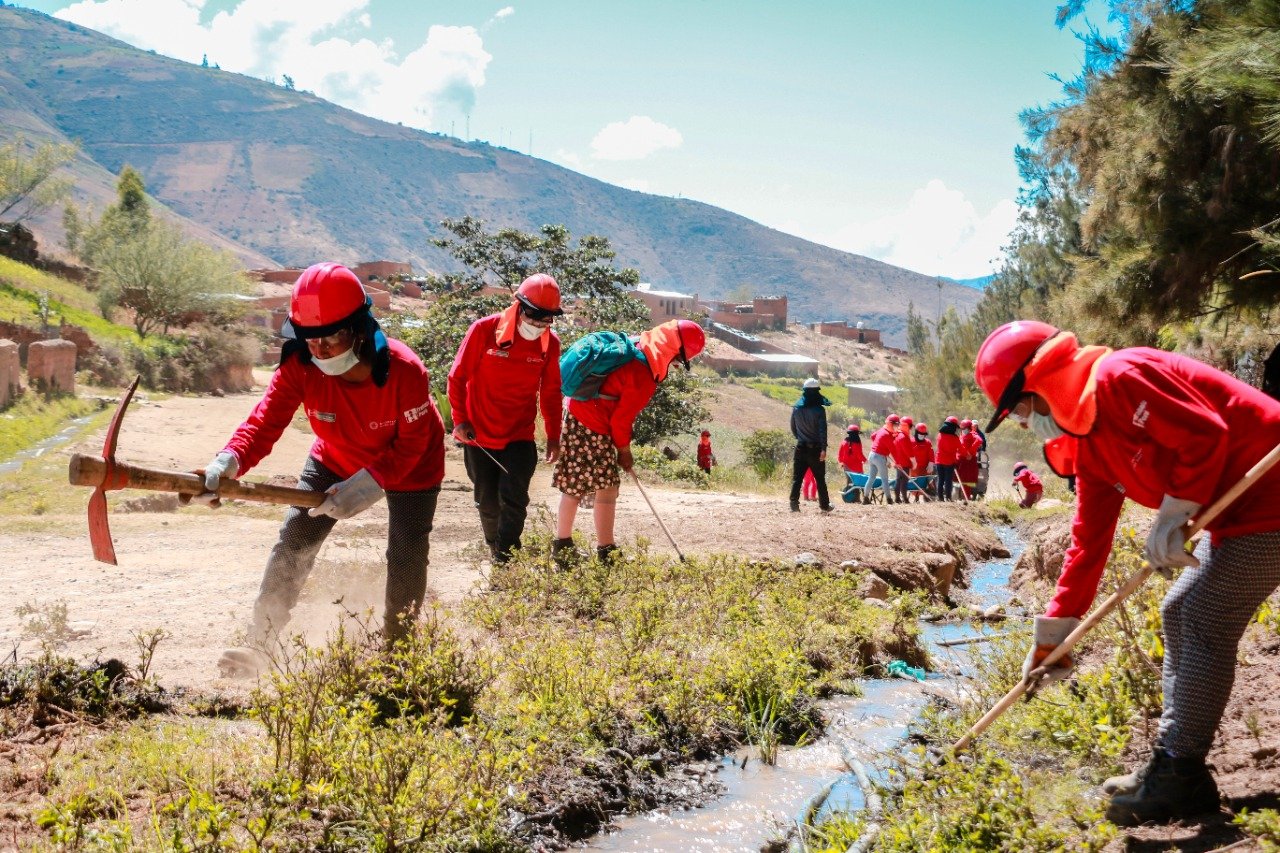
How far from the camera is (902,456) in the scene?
18172mm

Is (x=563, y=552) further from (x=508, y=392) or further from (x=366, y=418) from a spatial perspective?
(x=366, y=418)

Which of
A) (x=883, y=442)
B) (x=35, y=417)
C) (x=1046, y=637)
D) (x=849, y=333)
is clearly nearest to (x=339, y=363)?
(x=1046, y=637)

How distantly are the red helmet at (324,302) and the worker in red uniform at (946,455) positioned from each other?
13967 mm

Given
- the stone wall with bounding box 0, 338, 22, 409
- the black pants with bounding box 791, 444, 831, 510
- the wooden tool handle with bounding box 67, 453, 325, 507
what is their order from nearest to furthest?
the wooden tool handle with bounding box 67, 453, 325, 507
the black pants with bounding box 791, 444, 831, 510
the stone wall with bounding box 0, 338, 22, 409

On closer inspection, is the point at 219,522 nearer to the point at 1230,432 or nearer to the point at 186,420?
the point at 1230,432

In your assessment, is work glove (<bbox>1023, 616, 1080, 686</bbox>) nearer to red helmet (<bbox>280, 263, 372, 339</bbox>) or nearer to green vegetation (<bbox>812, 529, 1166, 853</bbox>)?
green vegetation (<bbox>812, 529, 1166, 853</bbox>)

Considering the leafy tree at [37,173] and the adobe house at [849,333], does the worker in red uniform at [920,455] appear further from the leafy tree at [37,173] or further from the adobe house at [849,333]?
the adobe house at [849,333]

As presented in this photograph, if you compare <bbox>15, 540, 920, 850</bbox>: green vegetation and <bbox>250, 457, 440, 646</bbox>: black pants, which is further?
<bbox>250, 457, 440, 646</bbox>: black pants

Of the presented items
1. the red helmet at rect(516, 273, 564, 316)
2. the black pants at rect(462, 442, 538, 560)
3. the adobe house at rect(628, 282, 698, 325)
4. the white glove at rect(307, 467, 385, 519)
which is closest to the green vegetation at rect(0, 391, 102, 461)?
the black pants at rect(462, 442, 538, 560)

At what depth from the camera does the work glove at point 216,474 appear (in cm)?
427

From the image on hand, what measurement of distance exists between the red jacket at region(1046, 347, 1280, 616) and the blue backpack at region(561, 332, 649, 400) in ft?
12.5

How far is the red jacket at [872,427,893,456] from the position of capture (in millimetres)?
17219

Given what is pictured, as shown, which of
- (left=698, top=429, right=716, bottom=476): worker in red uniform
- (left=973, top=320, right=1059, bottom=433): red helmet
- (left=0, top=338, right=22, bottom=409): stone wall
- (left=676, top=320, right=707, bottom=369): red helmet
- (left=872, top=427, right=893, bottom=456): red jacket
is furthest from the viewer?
(left=0, top=338, right=22, bottom=409): stone wall

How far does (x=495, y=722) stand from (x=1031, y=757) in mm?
2112
